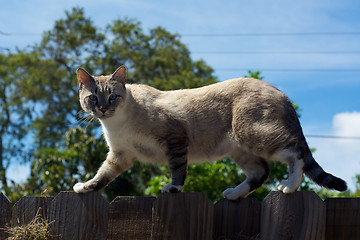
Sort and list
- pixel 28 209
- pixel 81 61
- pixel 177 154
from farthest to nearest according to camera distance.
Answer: pixel 81 61 → pixel 177 154 → pixel 28 209

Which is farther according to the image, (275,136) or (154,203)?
(275,136)

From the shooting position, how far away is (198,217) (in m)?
2.49

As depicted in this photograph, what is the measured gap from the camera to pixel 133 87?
3561 mm

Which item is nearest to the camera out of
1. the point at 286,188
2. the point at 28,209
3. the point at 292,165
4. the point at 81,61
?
the point at 286,188

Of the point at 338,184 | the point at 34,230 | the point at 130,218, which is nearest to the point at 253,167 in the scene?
the point at 338,184

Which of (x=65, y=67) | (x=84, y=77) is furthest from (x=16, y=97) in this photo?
(x=84, y=77)

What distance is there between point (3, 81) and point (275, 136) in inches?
769

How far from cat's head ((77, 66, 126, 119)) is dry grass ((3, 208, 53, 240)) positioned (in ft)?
2.91

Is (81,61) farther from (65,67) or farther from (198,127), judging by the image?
(198,127)

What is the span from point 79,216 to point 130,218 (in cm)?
32

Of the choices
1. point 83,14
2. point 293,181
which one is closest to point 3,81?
point 83,14

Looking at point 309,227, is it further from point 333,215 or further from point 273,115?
point 273,115

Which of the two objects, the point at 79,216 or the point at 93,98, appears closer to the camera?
the point at 79,216

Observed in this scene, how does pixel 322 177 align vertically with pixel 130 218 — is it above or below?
above
